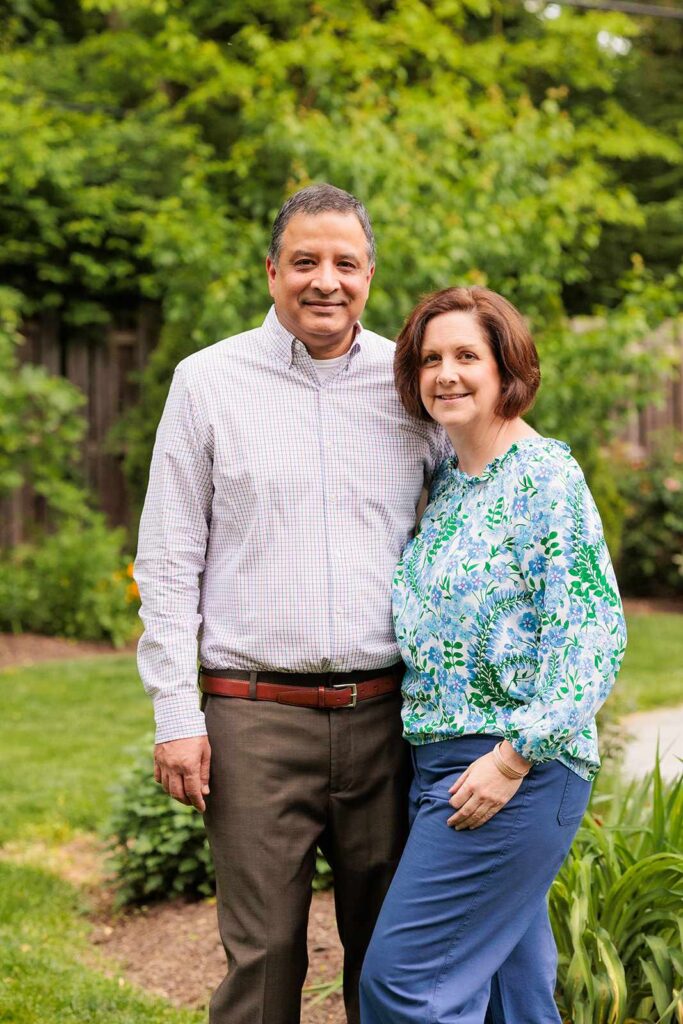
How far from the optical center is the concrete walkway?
524 centimetres

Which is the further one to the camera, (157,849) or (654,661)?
(654,661)

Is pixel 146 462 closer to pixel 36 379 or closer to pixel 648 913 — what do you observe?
pixel 36 379

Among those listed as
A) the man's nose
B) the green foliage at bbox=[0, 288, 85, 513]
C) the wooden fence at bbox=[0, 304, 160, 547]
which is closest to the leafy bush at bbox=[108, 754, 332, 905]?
the man's nose

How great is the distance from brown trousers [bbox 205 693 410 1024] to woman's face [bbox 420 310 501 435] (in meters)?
0.62

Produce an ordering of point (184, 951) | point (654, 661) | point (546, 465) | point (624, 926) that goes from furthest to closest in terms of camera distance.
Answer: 1. point (654, 661)
2. point (184, 951)
3. point (624, 926)
4. point (546, 465)

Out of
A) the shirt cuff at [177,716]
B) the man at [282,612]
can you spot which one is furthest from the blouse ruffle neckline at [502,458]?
the shirt cuff at [177,716]

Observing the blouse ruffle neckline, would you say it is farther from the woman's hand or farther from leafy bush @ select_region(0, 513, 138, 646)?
leafy bush @ select_region(0, 513, 138, 646)

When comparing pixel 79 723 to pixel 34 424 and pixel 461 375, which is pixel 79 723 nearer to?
pixel 34 424

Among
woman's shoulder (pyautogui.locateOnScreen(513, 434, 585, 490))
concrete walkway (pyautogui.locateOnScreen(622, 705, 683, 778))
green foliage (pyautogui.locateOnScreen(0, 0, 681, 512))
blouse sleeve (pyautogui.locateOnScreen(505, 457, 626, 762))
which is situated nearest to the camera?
blouse sleeve (pyautogui.locateOnScreen(505, 457, 626, 762))

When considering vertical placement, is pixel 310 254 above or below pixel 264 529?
above

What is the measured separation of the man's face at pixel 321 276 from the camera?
102 inches

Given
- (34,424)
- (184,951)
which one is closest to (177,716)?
(184,951)

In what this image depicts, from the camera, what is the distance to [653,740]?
5.83 m

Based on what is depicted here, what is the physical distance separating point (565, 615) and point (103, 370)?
8600mm
